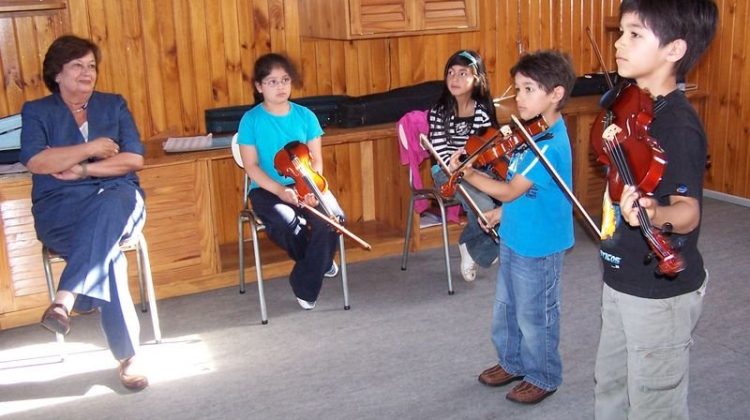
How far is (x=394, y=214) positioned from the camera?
13.9 ft

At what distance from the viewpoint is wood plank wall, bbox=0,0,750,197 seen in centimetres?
370

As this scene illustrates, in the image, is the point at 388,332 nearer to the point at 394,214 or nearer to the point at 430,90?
the point at 394,214

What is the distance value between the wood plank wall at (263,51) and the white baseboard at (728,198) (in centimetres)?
4

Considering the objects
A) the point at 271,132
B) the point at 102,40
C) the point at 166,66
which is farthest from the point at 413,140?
the point at 102,40

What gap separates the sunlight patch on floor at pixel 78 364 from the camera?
2855 millimetres

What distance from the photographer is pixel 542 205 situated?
97.1 inches

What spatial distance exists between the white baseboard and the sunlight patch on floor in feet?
10.7

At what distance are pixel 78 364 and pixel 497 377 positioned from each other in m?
1.54

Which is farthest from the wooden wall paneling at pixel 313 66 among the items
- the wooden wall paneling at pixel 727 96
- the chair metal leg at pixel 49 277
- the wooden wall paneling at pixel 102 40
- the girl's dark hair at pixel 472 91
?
the wooden wall paneling at pixel 727 96

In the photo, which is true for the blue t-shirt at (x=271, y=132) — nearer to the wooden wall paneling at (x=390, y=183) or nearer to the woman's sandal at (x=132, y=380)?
the wooden wall paneling at (x=390, y=183)

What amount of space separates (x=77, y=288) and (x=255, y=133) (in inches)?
39.2

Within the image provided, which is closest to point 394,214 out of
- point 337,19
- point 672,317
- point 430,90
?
point 430,90

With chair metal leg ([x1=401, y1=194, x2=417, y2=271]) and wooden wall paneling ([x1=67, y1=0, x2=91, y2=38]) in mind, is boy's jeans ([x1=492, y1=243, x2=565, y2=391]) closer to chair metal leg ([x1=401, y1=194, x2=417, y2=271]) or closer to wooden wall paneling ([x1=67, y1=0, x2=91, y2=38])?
chair metal leg ([x1=401, y1=194, x2=417, y2=271])

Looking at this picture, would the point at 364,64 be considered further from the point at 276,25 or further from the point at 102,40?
the point at 102,40
